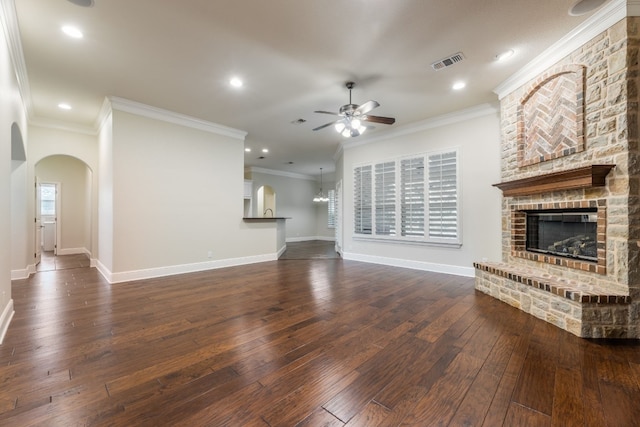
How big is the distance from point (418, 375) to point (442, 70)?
3.57m

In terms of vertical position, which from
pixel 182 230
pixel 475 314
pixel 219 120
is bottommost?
pixel 475 314

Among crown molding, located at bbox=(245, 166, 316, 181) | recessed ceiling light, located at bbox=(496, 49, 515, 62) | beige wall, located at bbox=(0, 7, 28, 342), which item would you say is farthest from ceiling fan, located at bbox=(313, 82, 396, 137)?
crown molding, located at bbox=(245, 166, 316, 181)

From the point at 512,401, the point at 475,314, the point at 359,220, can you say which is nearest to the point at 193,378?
the point at 512,401

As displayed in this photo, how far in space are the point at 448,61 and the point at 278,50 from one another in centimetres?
208

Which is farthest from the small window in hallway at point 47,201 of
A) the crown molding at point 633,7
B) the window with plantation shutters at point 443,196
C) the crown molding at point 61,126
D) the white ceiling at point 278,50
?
the crown molding at point 633,7

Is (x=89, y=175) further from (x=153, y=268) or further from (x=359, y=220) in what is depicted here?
(x=359, y=220)

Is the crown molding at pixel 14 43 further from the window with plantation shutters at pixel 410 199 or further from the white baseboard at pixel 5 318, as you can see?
the window with plantation shutters at pixel 410 199

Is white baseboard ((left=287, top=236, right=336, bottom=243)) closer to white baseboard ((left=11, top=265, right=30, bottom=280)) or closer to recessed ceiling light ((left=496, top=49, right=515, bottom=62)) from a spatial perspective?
white baseboard ((left=11, top=265, right=30, bottom=280))

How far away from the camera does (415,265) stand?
5.68 metres

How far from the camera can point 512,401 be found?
5.49ft

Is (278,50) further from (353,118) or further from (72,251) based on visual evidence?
(72,251)

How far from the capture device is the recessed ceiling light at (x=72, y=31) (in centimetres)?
283

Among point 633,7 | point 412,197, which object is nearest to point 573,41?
point 633,7

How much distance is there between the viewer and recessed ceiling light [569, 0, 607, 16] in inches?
99.0
